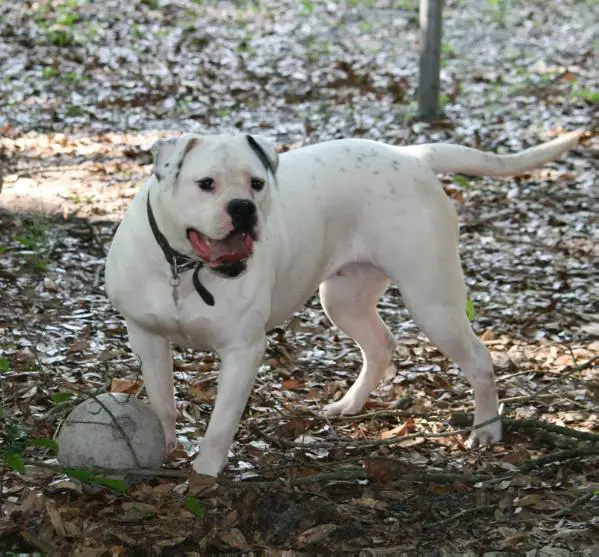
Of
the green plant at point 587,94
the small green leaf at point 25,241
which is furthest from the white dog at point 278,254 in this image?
the green plant at point 587,94

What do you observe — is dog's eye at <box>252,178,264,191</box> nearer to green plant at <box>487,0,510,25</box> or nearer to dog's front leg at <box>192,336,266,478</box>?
dog's front leg at <box>192,336,266,478</box>

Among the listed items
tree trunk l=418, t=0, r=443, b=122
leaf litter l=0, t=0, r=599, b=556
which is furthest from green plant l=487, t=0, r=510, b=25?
tree trunk l=418, t=0, r=443, b=122

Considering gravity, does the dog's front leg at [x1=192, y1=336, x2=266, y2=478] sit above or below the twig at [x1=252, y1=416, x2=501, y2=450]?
above

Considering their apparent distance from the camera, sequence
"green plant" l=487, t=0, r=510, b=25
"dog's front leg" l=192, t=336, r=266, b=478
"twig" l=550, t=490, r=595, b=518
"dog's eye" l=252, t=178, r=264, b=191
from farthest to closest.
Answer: "green plant" l=487, t=0, r=510, b=25
"dog's front leg" l=192, t=336, r=266, b=478
"twig" l=550, t=490, r=595, b=518
"dog's eye" l=252, t=178, r=264, b=191

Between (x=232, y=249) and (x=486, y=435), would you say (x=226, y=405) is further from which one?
(x=486, y=435)

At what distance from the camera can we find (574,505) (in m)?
4.42

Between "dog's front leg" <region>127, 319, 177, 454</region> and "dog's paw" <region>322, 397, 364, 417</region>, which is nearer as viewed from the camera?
"dog's front leg" <region>127, 319, 177, 454</region>

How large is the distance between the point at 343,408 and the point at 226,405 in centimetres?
138

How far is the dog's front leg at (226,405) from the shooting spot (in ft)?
14.9

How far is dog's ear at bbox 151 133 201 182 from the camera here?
4199 millimetres

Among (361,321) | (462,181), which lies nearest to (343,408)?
(361,321)

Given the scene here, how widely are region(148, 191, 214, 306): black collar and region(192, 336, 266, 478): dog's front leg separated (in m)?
0.28

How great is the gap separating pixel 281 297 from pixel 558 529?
166 centimetres

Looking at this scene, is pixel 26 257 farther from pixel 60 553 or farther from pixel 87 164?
pixel 60 553
